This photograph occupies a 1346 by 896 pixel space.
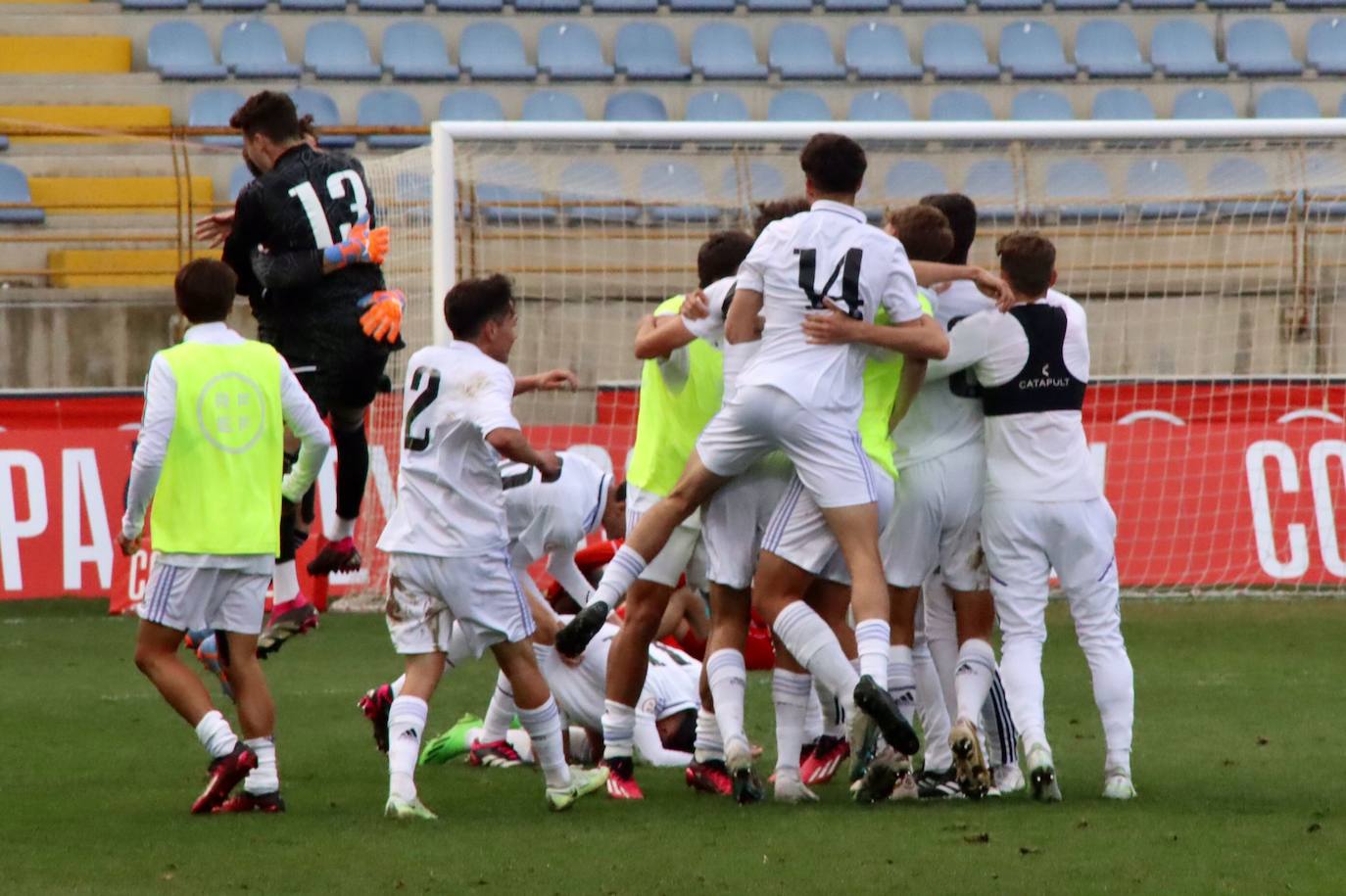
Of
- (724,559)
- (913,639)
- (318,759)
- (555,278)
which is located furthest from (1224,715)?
(555,278)

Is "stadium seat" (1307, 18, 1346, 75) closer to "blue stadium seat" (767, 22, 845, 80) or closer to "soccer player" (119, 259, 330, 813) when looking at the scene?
"blue stadium seat" (767, 22, 845, 80)

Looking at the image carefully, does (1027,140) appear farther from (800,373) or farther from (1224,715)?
(800,373)

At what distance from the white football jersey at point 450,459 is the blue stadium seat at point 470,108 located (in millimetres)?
11779

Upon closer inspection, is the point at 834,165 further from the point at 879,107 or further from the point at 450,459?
the point at 879,107

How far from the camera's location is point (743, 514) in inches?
253

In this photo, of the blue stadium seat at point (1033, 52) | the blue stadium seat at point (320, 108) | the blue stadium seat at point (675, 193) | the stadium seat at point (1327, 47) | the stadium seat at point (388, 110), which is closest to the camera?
the blue stadium seat at point (675, 193)

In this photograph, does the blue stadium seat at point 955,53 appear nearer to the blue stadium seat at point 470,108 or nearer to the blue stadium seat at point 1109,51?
the blue stadium seat at point 1109,51

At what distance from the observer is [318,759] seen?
747cm

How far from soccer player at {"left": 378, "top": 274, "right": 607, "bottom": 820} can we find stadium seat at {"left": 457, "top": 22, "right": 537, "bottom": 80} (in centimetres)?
1260

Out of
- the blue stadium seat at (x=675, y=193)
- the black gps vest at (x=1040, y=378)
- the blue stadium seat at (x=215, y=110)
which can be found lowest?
the black gps vest at (x=1040, y=378)

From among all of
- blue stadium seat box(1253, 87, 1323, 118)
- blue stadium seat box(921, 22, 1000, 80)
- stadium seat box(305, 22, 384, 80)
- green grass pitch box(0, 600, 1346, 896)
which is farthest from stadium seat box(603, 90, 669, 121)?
green grass pitch box(0, 600, 1346, 896)

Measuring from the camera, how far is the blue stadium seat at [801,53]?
18.5 meters

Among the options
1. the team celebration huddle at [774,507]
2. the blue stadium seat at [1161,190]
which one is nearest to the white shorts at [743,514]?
the team celebration huddle at [774,507]

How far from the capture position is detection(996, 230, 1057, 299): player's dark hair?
6.31 metres
